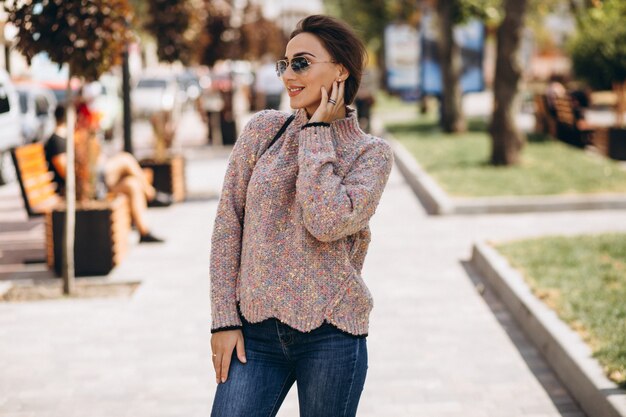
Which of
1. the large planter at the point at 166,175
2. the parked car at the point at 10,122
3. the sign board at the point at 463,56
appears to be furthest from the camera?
the sign board at the point at 463,56

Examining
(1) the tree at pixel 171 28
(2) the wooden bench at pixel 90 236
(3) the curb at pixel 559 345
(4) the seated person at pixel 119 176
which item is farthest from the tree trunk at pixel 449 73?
(2) the wooden bench at pixel 90 236

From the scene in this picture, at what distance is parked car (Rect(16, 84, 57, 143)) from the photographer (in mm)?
16172

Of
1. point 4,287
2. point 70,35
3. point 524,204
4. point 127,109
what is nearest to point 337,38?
point 70,35

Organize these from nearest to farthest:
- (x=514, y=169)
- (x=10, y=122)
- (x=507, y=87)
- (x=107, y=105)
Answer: (x=514, y=169) → (x=507, y=87) → (x=10, y=122) → (x=107, y=105)

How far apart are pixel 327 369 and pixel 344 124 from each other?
73cm

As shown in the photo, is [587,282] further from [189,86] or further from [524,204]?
[189,86]

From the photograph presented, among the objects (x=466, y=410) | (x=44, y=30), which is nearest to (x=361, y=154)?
(x=466, y=410)

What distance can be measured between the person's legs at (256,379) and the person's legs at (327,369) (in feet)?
0.23

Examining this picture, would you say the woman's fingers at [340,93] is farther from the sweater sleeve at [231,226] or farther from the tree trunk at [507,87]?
the tree trunk at [507,87]

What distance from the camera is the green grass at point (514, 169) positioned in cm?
1190

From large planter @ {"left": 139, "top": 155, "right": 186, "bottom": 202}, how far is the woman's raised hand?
375 inches

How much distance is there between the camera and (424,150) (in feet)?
56.4

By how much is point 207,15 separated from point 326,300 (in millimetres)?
17866

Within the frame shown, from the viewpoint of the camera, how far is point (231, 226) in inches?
109
